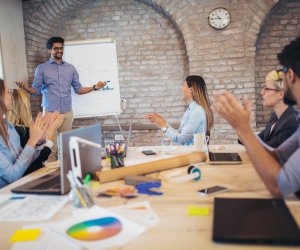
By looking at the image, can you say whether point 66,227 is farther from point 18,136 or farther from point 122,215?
point 18,136

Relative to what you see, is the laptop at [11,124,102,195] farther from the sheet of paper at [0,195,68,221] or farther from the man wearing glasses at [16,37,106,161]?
the man wearing glasses at [16,37,106,161]

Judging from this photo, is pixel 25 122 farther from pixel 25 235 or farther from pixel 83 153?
pixel 25 235

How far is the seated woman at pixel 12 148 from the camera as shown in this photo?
5.65 ft

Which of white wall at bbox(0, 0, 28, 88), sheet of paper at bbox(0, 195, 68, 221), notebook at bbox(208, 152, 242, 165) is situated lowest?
notebook at bbox(208, 152, 242, 165)

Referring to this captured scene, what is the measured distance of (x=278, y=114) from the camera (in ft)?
8.07

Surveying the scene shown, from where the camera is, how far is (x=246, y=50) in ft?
14.2

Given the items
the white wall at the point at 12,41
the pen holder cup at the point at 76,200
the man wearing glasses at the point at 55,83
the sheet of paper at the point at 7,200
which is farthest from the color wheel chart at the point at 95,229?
the white wall at the point at 12,41

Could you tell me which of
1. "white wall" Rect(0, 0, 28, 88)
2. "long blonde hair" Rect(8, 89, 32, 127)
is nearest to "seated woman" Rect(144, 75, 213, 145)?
"long blonde hair" Rect(8, 89, 32, 127)

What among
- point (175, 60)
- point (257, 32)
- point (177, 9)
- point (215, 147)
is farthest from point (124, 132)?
point (215, 147)

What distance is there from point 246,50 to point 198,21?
0.76m

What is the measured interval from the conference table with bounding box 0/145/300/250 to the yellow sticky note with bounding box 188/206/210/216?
0.01 meters

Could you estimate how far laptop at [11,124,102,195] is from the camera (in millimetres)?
1300

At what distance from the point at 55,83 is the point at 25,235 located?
12.2ft

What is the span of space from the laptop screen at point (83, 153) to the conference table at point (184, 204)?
0.37 ft
